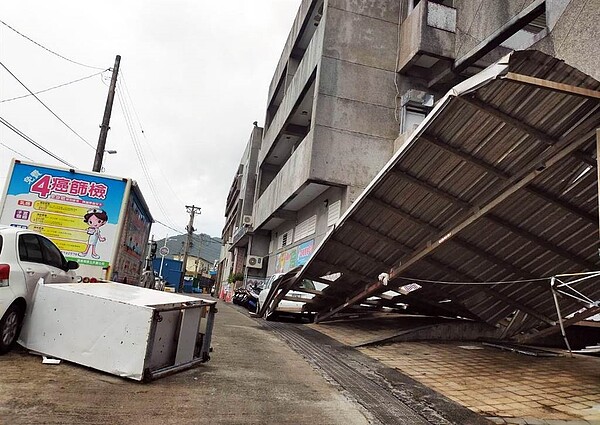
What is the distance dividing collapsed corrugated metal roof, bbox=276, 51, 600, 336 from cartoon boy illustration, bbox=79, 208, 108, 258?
453 centimetres

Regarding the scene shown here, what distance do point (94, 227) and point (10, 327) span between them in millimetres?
3768

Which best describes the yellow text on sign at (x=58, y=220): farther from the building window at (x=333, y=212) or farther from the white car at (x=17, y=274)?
the building window at (x=333, y=212)

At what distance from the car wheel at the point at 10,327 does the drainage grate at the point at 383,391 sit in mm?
4109

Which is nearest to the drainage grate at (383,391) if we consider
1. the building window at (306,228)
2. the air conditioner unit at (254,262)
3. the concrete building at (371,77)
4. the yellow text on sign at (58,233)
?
the yellow text on sign at (58,233)

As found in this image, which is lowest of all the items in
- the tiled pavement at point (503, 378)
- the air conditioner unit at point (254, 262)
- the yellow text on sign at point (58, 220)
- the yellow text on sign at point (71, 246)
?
the tiled pavement at point (503, 378)

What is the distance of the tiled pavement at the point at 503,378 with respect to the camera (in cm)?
473

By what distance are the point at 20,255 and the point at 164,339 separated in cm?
224

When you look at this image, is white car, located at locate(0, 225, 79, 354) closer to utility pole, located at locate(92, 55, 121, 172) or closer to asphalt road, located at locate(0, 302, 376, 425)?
asphalt road, located at locate(0, 302, 376, 425)

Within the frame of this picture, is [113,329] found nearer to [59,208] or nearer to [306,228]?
[59,208]

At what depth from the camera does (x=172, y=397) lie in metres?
4.25

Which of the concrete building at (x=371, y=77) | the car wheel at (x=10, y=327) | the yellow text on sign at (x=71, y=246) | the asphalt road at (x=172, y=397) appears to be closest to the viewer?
the asphalt road at (x=172, y=397)

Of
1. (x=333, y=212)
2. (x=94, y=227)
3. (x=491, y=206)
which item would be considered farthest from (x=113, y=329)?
(x=333, y=212)

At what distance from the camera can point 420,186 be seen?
21.6ft

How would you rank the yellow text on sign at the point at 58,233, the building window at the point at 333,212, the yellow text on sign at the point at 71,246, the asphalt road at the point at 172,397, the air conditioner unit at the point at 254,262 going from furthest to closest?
the air conditioner unit at the point at 254,262
the building window at the point at 333,212
the yellow text on sign at the point at 71,246
the yellow text on sign at the point at 58,233
the asphalt road at the point at 172,397
